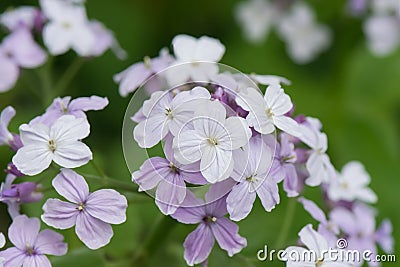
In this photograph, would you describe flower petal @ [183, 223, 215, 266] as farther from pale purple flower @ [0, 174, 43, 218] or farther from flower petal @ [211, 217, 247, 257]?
pale purple flower @ [0, 174, 43, 218]

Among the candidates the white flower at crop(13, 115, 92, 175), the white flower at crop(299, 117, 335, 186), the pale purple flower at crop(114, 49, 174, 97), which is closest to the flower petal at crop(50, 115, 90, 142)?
the white flower at crop(13, 115, 92, 175)

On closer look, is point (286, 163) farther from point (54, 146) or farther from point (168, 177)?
point (54, 146)

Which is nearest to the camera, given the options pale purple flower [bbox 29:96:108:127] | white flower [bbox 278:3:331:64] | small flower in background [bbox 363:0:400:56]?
pale purple flower [bbox 29:96:108:127]

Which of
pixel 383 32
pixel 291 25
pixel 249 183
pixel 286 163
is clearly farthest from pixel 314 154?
pixel 291 25

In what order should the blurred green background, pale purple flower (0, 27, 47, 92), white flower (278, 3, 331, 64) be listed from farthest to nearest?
white flower (278, 3, 331, 64), the blurred green background, pale purple flower (0, 27, 47, 92)

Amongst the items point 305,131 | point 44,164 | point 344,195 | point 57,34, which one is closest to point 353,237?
point 344,195

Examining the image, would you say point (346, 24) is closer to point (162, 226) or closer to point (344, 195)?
point (344, 195)
